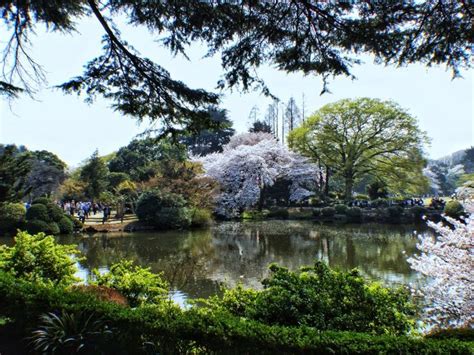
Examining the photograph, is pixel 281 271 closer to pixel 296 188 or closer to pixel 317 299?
pixel 317 299

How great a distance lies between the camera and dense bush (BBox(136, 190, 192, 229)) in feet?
66.3

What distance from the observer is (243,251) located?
46.1 feet

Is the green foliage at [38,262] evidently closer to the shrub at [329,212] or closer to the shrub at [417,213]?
the shrub at [329,212]

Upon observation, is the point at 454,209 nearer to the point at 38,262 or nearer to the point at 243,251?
the point at 243,251

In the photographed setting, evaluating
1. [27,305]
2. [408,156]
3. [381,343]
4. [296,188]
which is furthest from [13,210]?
[408,156]

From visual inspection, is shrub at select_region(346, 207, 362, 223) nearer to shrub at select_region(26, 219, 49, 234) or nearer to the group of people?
the group of people

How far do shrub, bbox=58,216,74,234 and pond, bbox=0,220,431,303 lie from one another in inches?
29.2

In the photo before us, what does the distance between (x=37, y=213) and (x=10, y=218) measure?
3.65ft

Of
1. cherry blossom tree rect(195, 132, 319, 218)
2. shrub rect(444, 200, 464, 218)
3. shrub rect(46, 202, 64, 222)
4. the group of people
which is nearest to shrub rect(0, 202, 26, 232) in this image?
shrub rect(46, 202, 64, 222)

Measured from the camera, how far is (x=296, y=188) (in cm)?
3078

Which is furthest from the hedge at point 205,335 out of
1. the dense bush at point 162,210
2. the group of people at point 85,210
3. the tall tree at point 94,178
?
the tall tree at point 94,178

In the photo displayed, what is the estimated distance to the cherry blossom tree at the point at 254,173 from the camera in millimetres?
27828

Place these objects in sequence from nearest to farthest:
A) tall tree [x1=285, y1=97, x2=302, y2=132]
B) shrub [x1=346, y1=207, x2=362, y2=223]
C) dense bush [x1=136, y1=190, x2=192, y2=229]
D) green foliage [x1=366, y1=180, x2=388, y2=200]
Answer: dense bush [x1=136, y1=190, x2=192, y2=229], shrub [x1=346, y1=207, x2=362, y2=223], green foliage [x1=366, y1=180, x2=388, y2=200], tall tree [x1=285, y1=97, x2=302, y2=132]

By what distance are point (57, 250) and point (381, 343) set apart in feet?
16.7
